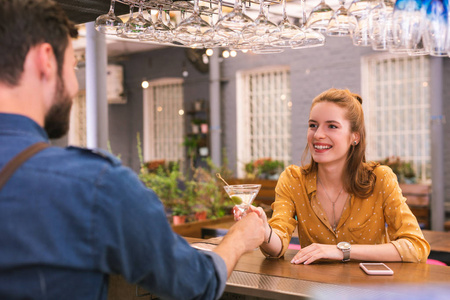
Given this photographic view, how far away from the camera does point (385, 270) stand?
201 cm

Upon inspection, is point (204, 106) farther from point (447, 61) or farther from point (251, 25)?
point (251, 25)

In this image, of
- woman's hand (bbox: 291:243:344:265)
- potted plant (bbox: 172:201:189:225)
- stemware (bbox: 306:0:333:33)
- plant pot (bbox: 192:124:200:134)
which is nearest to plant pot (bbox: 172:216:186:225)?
potted plant (bbox: 172:201:189:225)

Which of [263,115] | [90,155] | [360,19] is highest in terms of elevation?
[360,19]

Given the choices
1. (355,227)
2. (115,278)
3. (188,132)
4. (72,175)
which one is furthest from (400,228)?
(188,132)

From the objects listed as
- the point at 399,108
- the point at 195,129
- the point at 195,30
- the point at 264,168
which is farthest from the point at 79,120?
the point at 195,30

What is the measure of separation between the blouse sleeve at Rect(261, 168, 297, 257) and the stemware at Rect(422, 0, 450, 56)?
1.08m

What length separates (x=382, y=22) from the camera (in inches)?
79.6

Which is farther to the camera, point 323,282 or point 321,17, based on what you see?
point 321,17

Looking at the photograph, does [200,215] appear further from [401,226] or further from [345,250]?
[345,250]

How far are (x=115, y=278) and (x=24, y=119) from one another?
127 centimetres

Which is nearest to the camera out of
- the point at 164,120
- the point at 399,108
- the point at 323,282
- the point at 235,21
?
the point at 323,282

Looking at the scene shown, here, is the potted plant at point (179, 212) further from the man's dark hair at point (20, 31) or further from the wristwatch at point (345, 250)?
the man's dark hair at point (20, 31)

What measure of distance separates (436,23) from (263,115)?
A: 27.9 feet

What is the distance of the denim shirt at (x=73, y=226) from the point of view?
1.08m
